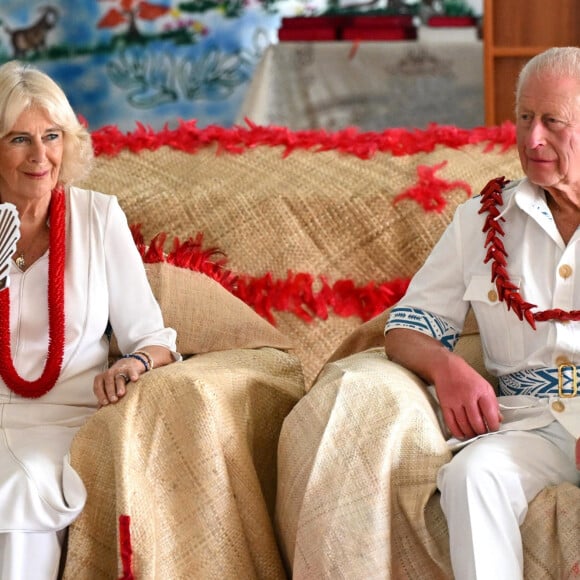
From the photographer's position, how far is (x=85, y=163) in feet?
8.27

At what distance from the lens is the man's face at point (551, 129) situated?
2191 mm

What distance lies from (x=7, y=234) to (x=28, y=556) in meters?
0.69

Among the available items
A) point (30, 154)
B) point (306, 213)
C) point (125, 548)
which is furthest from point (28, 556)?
point (306, 213)

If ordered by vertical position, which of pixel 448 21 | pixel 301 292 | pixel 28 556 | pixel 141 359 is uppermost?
pixel 448 21

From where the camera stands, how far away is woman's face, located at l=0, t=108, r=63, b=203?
2.36 metres

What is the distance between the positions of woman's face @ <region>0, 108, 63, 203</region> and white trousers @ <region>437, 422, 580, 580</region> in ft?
3.57

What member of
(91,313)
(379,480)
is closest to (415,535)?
(379,480)

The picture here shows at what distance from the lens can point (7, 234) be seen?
90.7 inches

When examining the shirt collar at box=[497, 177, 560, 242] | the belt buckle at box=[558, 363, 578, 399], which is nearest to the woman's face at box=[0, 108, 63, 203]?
the shirt collar at box=[497, 177, 560, 242]

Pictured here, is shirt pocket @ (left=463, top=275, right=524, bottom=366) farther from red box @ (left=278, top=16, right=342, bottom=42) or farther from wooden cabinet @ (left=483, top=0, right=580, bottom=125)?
red box @ (left=278, top=16, right=342, bottom=42)

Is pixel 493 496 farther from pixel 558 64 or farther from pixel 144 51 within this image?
pixel 144 51

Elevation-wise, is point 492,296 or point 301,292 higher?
point 492,296

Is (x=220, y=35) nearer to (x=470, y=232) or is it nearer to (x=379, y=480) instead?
(x=470, y=232)

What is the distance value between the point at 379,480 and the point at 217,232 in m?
1.07
